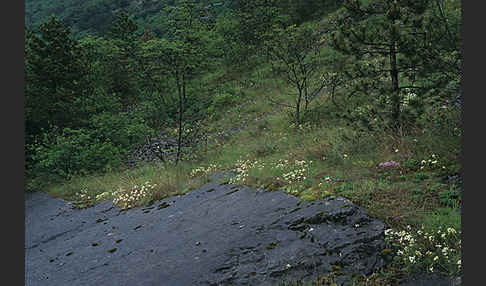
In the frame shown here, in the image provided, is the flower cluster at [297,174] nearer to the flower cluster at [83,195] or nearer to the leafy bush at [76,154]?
the flower cluster at [83,195]

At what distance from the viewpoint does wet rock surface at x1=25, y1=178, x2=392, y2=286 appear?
370 centimetres

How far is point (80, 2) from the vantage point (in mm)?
67375

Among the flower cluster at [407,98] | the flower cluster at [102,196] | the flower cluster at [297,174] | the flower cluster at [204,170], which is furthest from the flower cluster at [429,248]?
the flower cluster at [102,196]

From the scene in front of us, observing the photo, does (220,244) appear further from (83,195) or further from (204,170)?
(83,195)

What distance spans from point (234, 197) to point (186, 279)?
241 cm

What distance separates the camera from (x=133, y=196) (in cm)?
842

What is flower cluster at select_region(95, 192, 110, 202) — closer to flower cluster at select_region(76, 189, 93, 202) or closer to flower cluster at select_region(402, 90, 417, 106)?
flower cluster at select_region(76, 189, 93, 202)

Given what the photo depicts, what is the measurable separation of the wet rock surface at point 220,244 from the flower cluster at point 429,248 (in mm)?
219

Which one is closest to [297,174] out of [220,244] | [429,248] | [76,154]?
[220,244]

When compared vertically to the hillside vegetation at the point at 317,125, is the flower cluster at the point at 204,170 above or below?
below

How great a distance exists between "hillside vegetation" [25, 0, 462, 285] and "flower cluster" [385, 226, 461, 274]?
1 cm

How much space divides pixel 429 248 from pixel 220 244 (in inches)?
100

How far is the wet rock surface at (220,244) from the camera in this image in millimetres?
3703

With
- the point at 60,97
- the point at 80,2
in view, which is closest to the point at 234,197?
the point at 60,97
